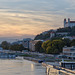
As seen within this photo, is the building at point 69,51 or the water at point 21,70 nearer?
the water at point 21,70

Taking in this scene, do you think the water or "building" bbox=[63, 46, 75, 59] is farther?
"building" bbox=[63, 46, 75, 59]

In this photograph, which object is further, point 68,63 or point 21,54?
point 21,54

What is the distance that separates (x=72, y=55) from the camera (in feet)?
282

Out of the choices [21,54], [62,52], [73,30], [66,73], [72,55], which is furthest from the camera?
[73,30]

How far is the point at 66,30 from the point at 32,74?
112921 millimetres

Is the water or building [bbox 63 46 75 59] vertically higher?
building [bbox 63 46 75 59]

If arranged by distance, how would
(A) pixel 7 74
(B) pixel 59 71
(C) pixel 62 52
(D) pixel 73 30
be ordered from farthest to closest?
1. (D) pixel 73 30
2. (C) pixel 62 52
3. (A) pixel 7 74
4. (B) pixel 59 71

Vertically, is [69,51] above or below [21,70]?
above

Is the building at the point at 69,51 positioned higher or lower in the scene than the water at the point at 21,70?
higher

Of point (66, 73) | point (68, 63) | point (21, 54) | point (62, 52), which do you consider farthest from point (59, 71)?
point (21, 54)

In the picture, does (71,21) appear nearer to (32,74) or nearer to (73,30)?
(73,30)

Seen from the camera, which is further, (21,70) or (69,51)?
(69,51)

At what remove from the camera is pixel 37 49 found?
123 meters

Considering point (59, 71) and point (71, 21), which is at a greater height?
point (71, 21)
